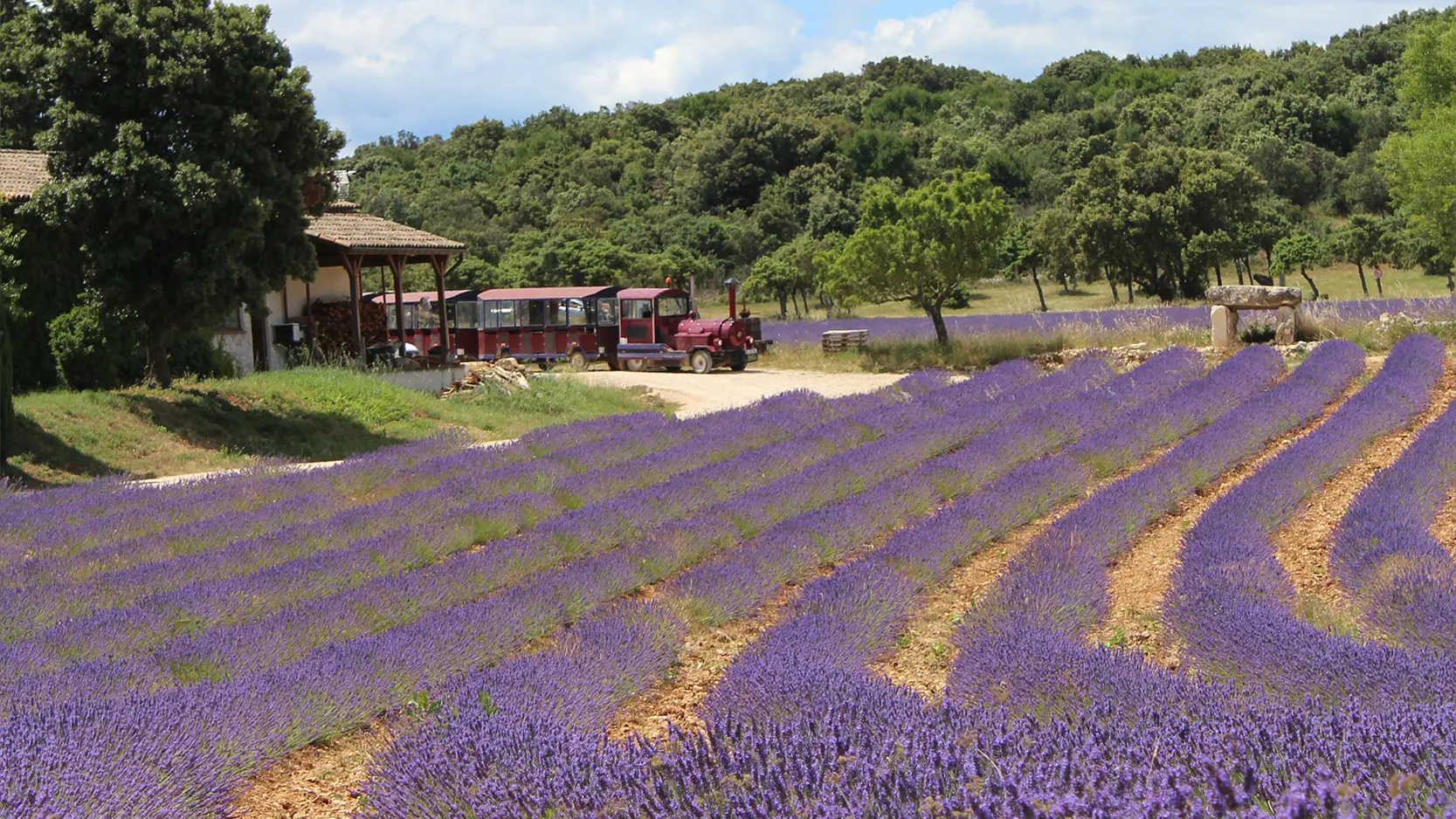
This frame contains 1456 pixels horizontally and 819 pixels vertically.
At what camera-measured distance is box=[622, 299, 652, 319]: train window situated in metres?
29.8

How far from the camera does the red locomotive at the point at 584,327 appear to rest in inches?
1170

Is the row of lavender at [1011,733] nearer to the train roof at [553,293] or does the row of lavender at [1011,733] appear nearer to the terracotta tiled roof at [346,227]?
the terracotta tiled roof at [346,227]

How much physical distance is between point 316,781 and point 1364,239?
47291 millimetres

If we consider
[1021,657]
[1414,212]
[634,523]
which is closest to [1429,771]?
[1021,657]

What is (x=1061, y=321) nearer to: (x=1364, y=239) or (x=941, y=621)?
(x=1364, y=239)

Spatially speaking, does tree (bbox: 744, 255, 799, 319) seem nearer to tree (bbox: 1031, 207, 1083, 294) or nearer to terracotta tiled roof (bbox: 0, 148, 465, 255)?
tree (bbox: 1031, 207, 1083, 294)

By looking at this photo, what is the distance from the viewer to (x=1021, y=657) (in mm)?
5008

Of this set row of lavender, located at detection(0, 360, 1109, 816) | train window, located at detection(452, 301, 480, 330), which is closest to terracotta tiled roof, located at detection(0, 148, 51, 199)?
train window, located at detection(452, 301, 480, 330)

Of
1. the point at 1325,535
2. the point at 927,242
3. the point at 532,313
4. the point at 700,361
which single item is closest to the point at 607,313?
the point at 532,313

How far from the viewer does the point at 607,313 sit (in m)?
30.1

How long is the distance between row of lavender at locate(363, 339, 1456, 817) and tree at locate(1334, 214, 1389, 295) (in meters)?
43.1

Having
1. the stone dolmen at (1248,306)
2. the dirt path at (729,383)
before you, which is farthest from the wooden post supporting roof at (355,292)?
the stone dolmen at (1248,306)

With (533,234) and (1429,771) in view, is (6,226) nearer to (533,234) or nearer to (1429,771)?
(1429,771)

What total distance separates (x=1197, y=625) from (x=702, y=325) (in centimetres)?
2410
